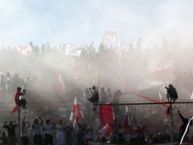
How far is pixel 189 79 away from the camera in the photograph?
35.7m

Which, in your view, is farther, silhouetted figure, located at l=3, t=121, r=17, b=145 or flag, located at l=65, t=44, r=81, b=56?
flag, located at l=65, t=44, r=81, b=56

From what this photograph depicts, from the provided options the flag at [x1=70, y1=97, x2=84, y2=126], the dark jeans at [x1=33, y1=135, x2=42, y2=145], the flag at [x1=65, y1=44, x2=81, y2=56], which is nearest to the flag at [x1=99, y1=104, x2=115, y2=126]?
the flag at [x1=70, y1=97, x2=84, y2=126]

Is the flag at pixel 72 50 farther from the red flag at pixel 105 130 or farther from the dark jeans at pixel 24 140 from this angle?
the red flag at pixel 105 130

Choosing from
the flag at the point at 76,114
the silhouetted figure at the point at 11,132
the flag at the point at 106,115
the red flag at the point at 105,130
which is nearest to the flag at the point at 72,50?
the flag at the point at 76,114

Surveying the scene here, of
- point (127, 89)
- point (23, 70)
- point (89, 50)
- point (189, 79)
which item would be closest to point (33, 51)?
point (23, 70)

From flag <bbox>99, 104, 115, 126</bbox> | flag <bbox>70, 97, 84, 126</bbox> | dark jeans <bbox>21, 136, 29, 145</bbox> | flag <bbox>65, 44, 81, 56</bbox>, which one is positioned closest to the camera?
flag <bbox>99, 104, 115, 126</bbox>

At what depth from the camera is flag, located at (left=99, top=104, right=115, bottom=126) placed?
24.2 metres

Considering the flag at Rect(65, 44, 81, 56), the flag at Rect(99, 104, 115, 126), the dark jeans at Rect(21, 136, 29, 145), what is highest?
the flag at Rect(65, 44, 81, 56)

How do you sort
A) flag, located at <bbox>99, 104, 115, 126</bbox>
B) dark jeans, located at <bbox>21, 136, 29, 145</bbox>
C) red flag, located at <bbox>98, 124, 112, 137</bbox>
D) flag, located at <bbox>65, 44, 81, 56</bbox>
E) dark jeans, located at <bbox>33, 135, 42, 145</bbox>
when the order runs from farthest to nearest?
flag, located at <bbox>65, 44, 81, 56</bbox> < dark jeans, located at <bbox>21, 136, 29, 145</bbox> < dark jeans, located at <bbox>33, 135, 42, 145</bbox> < flag, located at <bbox>99, 104, 115, 126</bbox> < red flag, located at <bbox>98, 124, 112, 137</bbox>

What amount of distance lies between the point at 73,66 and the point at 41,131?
45.5 feet

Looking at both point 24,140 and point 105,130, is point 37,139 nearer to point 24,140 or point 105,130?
point 24,140

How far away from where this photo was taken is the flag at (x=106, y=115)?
24188 mm

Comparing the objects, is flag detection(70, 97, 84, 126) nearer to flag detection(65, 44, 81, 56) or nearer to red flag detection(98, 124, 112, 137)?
red flag detection(98, 124, 112, 137)

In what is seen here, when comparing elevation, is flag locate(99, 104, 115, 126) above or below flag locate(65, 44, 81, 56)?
below
